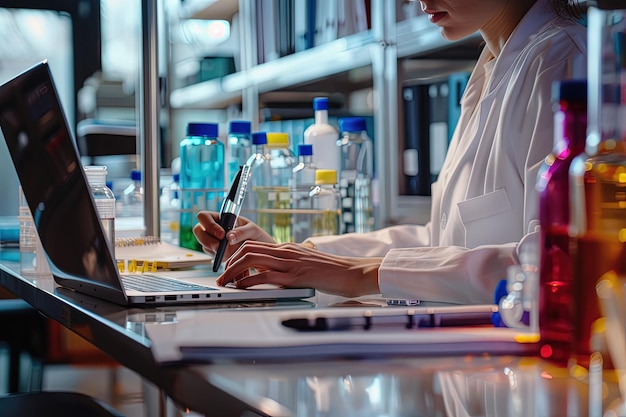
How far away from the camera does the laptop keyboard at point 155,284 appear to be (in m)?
1.18

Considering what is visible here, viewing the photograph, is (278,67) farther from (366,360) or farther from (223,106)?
(366,360)

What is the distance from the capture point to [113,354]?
0.90 metres

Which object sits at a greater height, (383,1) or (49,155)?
(383,1)

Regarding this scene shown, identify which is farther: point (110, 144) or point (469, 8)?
point (110, 144)

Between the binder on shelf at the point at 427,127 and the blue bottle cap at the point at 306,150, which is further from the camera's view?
the binder on shelf at the point at 427,127

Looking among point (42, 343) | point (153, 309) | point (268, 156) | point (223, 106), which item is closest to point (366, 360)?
point (153, 309)

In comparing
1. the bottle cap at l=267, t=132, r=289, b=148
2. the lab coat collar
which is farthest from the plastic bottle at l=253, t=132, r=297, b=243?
the lab coat collar

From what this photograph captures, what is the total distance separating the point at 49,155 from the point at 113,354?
40 cm

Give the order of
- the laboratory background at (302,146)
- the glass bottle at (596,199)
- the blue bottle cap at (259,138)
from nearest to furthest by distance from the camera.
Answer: the glass bottle at (596,199) < the laboratory background at (302,146) < the blue bottle cap at (259,138)

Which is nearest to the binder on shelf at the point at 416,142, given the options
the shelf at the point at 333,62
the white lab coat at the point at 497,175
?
the shelf at the point at 333,62

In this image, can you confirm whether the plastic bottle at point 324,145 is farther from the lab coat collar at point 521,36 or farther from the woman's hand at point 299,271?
the woman's hand at point 299,271

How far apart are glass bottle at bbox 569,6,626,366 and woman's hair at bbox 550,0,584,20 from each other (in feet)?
2.93

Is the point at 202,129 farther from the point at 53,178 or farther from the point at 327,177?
the point at 53,178

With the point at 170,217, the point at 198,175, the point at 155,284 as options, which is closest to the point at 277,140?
the point at 198,175
